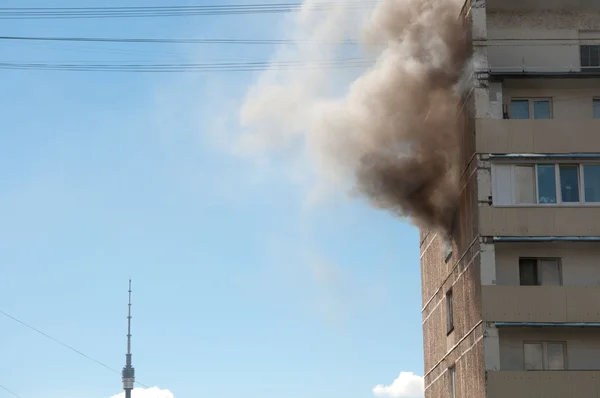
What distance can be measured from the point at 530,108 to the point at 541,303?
→ 7.89 m

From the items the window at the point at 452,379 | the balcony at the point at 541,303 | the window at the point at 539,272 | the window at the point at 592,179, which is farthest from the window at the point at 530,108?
the window at the point at 452,379

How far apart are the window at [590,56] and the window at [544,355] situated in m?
11.1

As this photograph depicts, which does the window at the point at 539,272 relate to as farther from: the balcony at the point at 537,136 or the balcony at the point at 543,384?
the balcony at the point at 537,136

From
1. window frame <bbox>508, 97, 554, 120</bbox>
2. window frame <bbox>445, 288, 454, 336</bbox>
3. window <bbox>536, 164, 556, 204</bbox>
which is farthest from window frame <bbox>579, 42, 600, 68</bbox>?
window frame <bbox>445, 288, 454, 336</bbox>

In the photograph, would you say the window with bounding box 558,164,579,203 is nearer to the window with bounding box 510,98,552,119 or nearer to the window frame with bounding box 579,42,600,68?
the window with bounding box 510,98,552,119

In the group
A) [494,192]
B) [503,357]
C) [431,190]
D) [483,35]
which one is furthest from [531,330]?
[483,35]

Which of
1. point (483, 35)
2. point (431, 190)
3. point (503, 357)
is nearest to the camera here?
point (503, 357)

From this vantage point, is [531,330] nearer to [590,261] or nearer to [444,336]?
[590,261]

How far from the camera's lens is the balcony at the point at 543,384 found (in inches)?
1690

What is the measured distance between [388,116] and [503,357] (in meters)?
11.9

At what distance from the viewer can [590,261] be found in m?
45.3

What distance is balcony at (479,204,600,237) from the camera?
148 feet

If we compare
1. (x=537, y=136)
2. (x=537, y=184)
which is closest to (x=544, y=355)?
(x=537, y=184)

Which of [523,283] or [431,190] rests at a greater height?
[431,190]
